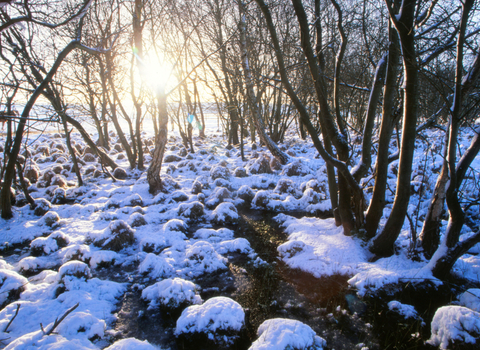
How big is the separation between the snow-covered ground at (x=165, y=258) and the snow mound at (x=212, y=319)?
1cm

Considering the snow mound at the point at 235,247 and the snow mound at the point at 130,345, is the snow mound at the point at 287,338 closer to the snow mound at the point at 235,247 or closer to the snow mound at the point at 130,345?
the snow mound at the point at 130,345

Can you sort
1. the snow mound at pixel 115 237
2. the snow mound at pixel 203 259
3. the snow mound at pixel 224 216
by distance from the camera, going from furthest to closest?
the snow mound at pixel 224 216, the snow mound at pixel 115 237, the snow mound at pixel 203 259

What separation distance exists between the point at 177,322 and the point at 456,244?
325 cm

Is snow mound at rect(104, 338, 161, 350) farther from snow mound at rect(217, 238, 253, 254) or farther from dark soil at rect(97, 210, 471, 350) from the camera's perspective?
snow mound at rect(217, 238, 253, 254)

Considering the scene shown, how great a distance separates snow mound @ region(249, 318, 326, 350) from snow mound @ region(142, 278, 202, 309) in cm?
109

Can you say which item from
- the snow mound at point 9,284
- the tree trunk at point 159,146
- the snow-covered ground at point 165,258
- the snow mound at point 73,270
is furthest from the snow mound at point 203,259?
the tree trunk at point 159,146

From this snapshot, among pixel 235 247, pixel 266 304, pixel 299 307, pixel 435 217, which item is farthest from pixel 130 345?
pixel 435 217

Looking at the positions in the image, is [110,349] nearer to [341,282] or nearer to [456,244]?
[341,282]

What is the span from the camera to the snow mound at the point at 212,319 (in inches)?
103

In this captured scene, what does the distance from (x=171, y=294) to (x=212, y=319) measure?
2.49 ft

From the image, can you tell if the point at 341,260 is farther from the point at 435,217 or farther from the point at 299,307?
the point at 435,217

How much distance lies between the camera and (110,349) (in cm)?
226

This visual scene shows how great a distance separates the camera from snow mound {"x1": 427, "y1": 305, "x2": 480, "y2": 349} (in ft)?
7.11

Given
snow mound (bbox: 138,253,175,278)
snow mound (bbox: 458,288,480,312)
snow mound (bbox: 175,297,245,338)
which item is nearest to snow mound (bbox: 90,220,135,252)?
snow mound (bbox: 138,253,175,278)
